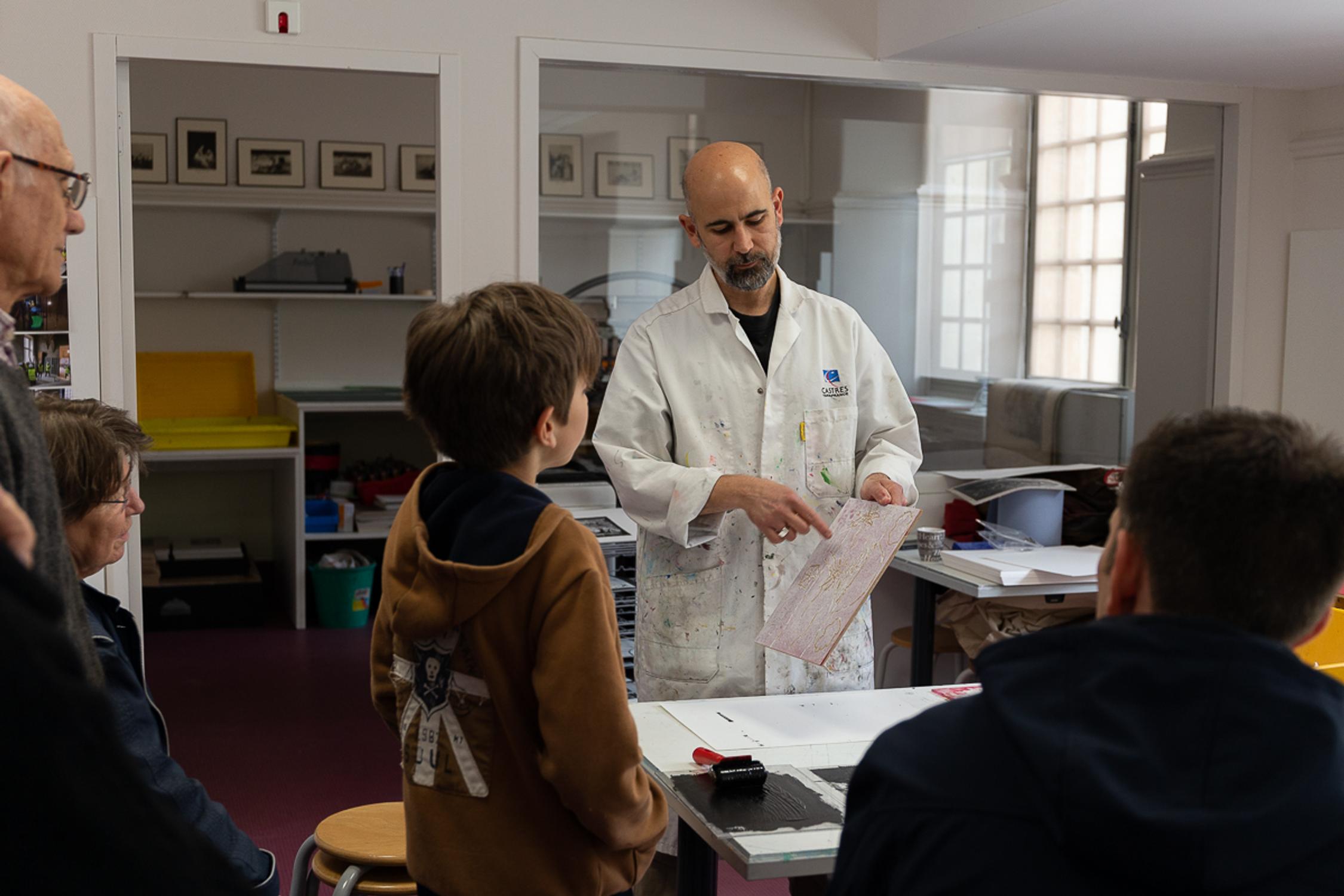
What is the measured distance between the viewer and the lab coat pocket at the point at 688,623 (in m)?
2.39

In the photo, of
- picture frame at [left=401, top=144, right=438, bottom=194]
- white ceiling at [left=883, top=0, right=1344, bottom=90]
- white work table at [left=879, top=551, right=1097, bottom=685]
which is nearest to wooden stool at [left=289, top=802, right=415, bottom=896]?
white work table at [left=879, top=551, right=1097, bottom=685]

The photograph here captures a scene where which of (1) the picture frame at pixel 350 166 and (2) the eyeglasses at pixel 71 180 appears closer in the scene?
(2) the eyeglasses at pixel 71 180

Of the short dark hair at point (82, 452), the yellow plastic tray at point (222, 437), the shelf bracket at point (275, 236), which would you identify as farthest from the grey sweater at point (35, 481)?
the shelf bracket at point (275, 236)

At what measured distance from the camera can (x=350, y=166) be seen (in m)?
6.57

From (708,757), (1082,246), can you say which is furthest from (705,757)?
(1082,246)

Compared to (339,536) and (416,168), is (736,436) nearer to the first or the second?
(339,536)

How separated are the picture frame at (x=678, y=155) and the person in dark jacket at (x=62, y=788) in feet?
11.0

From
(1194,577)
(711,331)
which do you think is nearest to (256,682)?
(711,331)

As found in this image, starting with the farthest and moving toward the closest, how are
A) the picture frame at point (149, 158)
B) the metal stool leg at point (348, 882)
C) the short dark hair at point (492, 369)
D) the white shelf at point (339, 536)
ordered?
the picture frame at point (149, 158) → the white shelf at point (339, 536) → the metal stool leg at point (348, 882) → the short dark hair at point (492, 369)

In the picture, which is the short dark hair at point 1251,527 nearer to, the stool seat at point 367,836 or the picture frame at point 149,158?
the stool seat at point 367,836

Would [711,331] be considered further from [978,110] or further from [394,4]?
[978,110]

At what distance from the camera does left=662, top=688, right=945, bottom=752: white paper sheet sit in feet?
6.38

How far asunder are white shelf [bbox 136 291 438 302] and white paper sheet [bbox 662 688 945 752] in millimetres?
4069

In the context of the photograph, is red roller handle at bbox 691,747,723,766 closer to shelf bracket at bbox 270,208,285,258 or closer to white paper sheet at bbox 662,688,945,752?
white paper sheet at bbox 662,688,945,752
